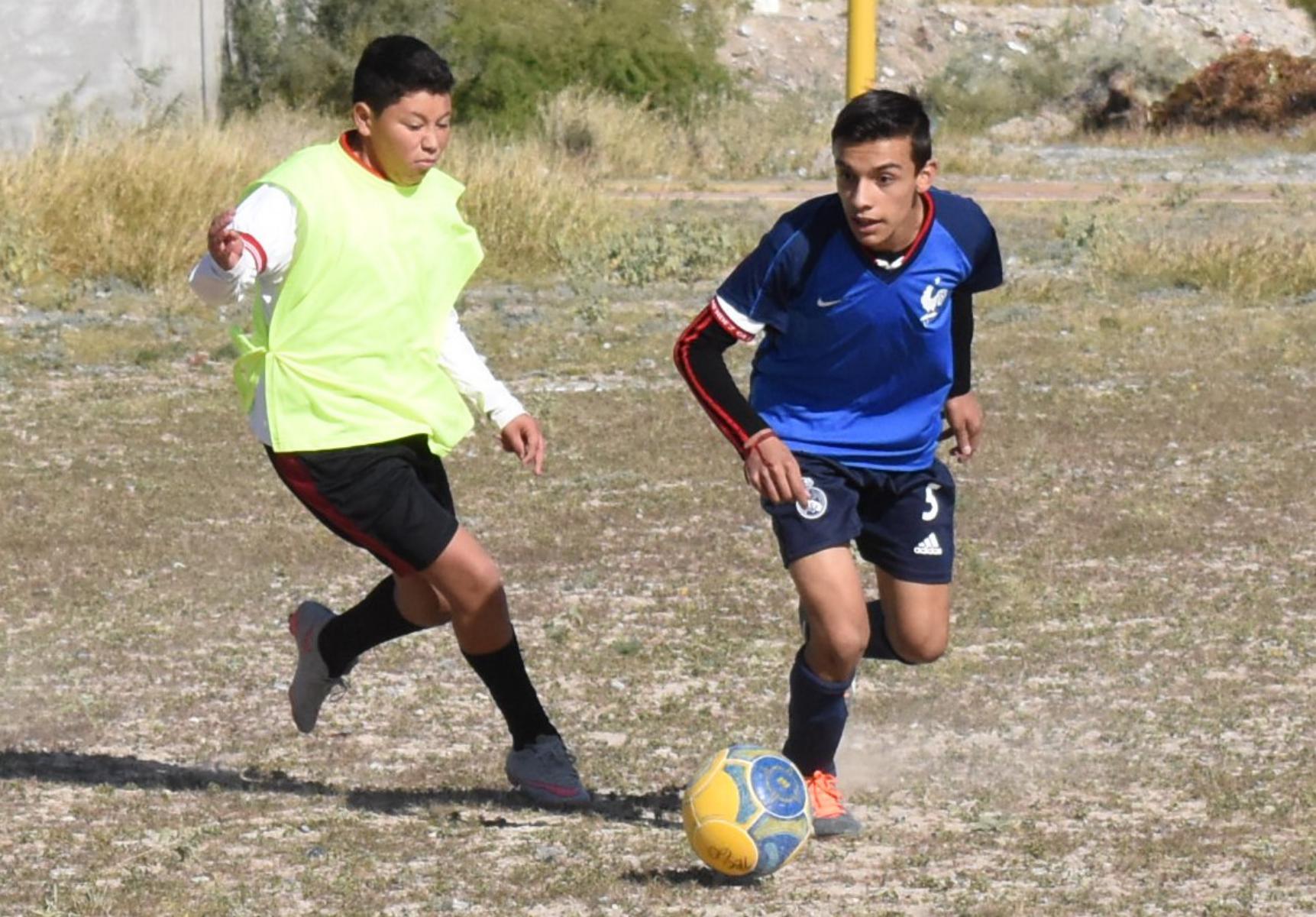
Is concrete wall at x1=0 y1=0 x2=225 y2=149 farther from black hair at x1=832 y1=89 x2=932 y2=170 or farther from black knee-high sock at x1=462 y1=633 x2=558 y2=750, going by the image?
black hair at x1=832 y1=89 x2=932 y2=170

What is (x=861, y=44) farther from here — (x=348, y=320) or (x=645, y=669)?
(x=348, y=320)

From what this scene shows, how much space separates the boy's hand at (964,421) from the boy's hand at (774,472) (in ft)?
2.35

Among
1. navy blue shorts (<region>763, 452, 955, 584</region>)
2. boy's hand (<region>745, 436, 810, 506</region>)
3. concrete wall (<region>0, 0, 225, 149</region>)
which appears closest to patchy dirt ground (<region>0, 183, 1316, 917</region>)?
navy blue shorts (<region>763, 452, 955, 584</region>)

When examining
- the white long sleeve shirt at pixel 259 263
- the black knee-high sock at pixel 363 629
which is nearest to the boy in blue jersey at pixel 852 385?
the white long sleeve shirt at pixel 259 263

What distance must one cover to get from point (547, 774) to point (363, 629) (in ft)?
2.09

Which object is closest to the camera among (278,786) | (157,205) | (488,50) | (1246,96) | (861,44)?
(278,786)

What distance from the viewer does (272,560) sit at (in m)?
8.41

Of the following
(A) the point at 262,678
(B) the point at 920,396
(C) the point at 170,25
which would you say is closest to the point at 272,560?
(A) the point at 262,678

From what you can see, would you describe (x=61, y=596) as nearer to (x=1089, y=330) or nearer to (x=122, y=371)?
(x=122, y=371)

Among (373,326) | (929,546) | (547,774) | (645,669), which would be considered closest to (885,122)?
(929,546)

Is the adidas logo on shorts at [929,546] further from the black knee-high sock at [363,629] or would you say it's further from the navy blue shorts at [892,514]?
the black knee-high sock at [363,629]

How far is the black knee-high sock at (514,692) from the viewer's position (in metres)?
5.47

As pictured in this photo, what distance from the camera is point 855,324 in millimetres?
5152

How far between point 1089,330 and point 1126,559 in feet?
17.8
